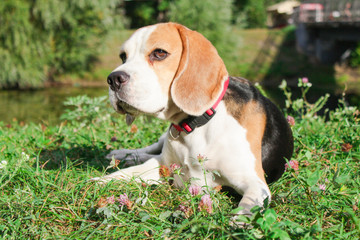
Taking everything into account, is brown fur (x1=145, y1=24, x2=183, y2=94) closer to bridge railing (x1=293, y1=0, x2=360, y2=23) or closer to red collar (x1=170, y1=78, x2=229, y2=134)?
red collar (x1=170, y1=78, x2=229, y2=134)

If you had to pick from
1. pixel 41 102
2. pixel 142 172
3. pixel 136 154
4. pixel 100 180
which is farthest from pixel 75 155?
pixel 41 102

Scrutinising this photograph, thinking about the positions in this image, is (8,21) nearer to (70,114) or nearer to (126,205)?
(70,114)

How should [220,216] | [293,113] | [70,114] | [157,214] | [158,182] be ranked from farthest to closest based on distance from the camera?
1. [293,113]
2. [70,114]
3. [158,182]
4. [157,214]
5. [220,216]

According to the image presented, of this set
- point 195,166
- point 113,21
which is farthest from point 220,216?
point 113,21

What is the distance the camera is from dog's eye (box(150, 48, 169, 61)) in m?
2.47

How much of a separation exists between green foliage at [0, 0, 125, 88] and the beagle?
50.4 feet

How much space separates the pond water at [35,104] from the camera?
10.7 meters

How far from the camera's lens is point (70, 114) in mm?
4578

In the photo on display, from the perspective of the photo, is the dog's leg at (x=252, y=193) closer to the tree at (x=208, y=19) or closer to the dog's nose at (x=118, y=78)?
the dog's nose at (x=118, y=78)

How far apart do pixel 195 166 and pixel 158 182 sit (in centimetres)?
33

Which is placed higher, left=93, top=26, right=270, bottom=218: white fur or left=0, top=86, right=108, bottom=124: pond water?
left=93, top=26, right=270, bottom=218: white fur

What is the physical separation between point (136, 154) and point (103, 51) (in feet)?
58.0

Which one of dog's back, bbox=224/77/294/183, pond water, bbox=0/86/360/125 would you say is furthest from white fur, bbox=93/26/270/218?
pond water, bbox=0/86/360/125

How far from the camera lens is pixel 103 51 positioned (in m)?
20.3
